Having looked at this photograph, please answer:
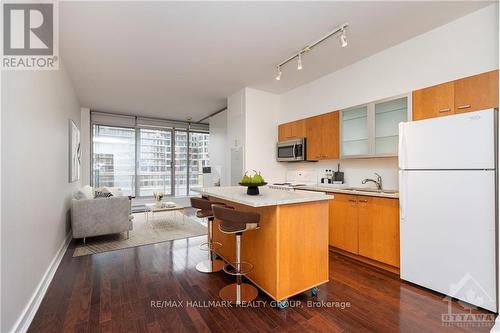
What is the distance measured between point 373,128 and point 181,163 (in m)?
5.93

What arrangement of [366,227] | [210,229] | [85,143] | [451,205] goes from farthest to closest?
[85,143] → [210,229] → [366,227] → [451,205]

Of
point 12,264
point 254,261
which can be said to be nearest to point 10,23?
point 12,264

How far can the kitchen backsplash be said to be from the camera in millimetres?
3111

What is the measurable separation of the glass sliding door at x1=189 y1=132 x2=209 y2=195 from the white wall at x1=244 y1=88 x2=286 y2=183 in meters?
3.51

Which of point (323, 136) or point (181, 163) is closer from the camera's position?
point (323, 136)

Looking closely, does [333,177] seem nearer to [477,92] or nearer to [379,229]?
[379,229]

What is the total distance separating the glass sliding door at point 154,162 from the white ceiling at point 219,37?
2782 millimetres

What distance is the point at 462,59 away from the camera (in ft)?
7.97

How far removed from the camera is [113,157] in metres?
6.58

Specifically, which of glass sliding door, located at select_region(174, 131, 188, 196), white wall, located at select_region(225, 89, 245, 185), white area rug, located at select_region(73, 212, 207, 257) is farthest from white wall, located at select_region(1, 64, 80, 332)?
glass sliding door, located at select_region(174, 131, 188, 196)

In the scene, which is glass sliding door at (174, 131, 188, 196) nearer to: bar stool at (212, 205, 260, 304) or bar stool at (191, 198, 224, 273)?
bar stool at (191, 198, 224, 273)

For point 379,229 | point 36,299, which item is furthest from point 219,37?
point 36,299

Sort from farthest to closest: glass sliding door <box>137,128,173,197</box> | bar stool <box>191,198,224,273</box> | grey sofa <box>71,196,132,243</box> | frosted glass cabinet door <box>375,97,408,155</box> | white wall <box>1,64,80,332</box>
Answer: glass sliding door <box>137,128,173,197</box> → grey sofa <box>71,196,132,243</box> → frosted glass cabinet door <box>375,97,408,155</box> → bar stool <box>191,198,224,273</box> → white wall <box>1,64,80,332</box>

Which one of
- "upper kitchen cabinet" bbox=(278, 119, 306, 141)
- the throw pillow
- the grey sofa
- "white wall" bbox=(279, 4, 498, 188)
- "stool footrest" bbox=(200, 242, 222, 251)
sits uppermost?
"white wall" bbox=(279, 4, 498, 188)
